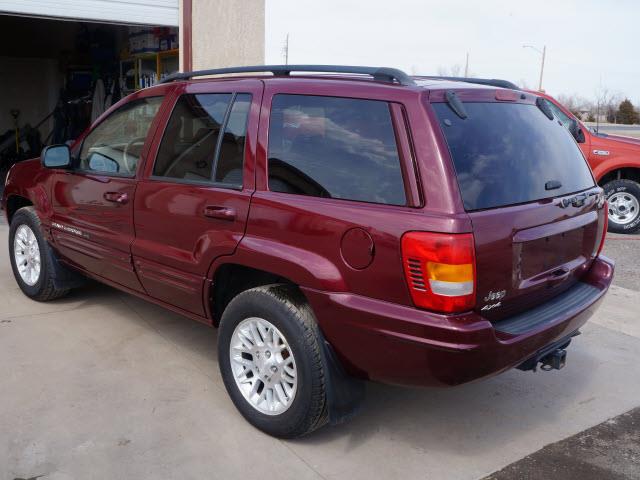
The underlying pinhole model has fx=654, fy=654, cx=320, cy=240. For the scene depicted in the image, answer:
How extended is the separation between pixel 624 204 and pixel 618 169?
1.72 feet

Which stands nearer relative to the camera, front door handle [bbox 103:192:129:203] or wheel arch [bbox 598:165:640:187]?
front door handle [bbox 103:192:129:203]

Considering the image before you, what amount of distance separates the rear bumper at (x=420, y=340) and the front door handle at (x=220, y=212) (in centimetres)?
62

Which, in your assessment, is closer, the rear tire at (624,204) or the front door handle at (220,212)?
the front door handle at (220,212)

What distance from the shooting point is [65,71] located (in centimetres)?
1398

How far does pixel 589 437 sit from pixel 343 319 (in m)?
1.63

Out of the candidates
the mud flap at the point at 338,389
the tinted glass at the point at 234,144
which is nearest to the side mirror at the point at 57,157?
the tinted glass at the point at 234,144

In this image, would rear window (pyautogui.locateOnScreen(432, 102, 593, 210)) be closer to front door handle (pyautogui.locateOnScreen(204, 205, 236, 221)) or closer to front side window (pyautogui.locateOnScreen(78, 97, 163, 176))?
front door handle (pyautogui.locateOnScreen(204, 205, 236, 221))

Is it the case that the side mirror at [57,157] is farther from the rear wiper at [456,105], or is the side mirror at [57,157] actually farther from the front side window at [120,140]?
the rear wiper at [456,105]

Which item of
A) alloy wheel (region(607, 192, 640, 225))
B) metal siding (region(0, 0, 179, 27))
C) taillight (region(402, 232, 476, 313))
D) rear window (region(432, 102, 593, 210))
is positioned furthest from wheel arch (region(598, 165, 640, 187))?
taillight (region(402, 232, 476, 313))

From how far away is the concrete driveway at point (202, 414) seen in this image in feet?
10.1

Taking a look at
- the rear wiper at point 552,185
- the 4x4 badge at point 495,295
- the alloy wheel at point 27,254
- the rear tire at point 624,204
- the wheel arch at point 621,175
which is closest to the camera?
the 4x4 badge at point 495,295

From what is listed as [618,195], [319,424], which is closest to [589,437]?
[319,424]

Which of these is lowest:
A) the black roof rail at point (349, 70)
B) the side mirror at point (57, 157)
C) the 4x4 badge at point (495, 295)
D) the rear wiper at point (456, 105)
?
the 4x4 badge at point (495, 295)

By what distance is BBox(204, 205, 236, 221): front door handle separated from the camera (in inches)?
131
